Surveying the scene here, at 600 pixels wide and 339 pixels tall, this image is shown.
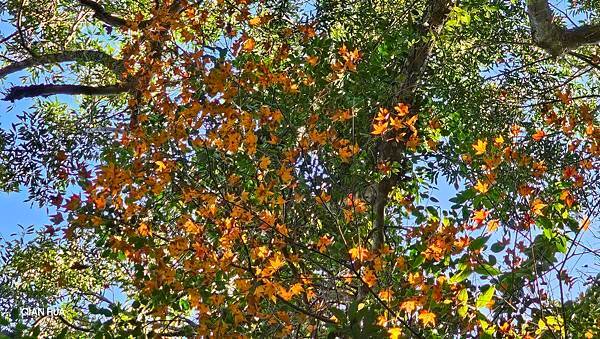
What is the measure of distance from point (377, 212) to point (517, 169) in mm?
961

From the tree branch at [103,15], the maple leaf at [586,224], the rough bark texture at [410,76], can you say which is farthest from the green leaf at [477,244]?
the tree branch at [103,15]

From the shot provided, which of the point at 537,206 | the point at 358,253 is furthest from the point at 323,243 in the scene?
the point at 537,206

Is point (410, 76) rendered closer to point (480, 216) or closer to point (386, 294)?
point (480, 216)

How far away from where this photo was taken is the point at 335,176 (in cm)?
426

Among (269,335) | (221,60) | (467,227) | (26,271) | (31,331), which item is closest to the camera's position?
(31,331)

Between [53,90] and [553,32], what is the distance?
564 centimetres

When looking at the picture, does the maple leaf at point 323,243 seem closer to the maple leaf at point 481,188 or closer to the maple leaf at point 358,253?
the maple leaf at point 358,253

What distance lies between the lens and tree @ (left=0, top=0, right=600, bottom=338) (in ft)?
11.1

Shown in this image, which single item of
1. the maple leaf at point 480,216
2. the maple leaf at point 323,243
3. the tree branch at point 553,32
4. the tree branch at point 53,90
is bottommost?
the maple leaf at point 480,216

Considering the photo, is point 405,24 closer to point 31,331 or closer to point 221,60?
point 221,60

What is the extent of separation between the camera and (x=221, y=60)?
4441 mm

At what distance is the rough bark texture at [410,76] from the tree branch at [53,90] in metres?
3.83

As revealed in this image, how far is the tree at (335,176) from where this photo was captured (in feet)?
11.1

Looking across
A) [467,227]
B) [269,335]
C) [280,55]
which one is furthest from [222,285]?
[280,55]
